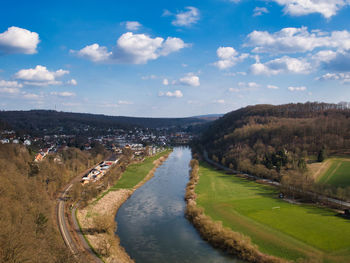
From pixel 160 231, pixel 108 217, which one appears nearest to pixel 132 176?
pixel 108 217

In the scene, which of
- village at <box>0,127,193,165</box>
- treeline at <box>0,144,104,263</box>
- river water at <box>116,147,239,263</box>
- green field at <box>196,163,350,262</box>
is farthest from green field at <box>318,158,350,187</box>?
village at <box>0,127,193,165</box>

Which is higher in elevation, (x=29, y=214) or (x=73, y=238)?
(x=29, y=214)

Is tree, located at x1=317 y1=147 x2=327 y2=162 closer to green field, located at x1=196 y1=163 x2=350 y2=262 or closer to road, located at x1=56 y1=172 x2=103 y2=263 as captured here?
green field, located at x1=196 y1=163 x2=350 y2=262

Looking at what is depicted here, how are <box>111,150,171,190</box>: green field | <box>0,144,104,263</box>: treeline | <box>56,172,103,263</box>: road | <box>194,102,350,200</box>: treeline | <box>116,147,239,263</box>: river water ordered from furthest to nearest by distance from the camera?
1. <box>194,102,350,200</box>: treeline
2. <box>111,150,171,190</box>: green field
3. <box>116,147,239,263</box>: river water
4. <box>56,172,103,263</box>: road
5. <box>0,144,104,263</box>: treeline

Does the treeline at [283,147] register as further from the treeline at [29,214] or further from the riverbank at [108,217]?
the treeline at [29,214]

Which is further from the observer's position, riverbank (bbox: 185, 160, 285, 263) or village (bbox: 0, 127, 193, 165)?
village (bbox: 0, 127, 193, 165)

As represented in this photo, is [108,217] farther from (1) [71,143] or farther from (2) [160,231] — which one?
(1) [71,143]
